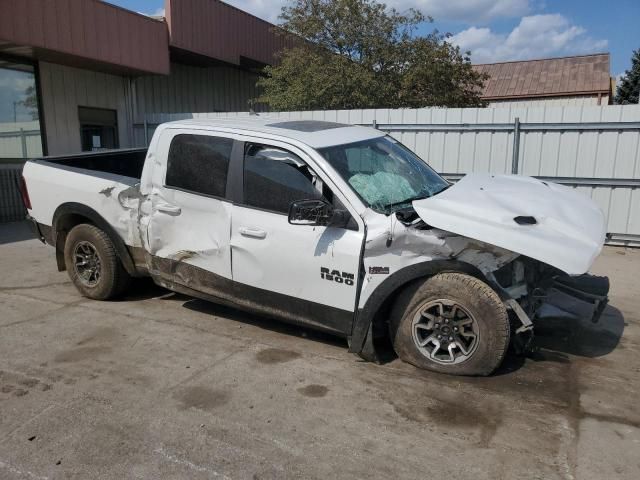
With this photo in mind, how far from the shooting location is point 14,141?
10.9 meters

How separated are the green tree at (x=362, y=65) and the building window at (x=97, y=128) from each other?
425cm

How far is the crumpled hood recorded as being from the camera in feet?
10.5

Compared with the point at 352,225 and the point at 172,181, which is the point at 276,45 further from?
the point at 352,225

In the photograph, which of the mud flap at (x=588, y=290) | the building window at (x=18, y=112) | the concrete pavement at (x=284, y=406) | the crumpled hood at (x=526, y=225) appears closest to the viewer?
the concrete pavement at (x=284, y=406)

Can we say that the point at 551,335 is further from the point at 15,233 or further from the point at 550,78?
the point at 550,78

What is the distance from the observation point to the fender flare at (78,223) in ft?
16.5

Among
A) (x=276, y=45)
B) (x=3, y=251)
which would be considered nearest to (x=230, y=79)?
(x=276, y=45)

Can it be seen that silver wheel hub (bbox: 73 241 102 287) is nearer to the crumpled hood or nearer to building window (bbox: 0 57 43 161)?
the crumpled hood

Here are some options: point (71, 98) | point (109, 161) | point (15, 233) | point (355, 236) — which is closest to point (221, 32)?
point (71, 98)

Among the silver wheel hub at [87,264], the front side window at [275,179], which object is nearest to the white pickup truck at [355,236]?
the front side window at [275,179]

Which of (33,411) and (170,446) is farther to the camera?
(33,411)

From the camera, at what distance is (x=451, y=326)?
11.9 feet

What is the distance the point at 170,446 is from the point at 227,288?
1621 millimetres

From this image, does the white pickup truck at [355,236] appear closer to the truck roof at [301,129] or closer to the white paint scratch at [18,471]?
the truck roof at [301,129]
